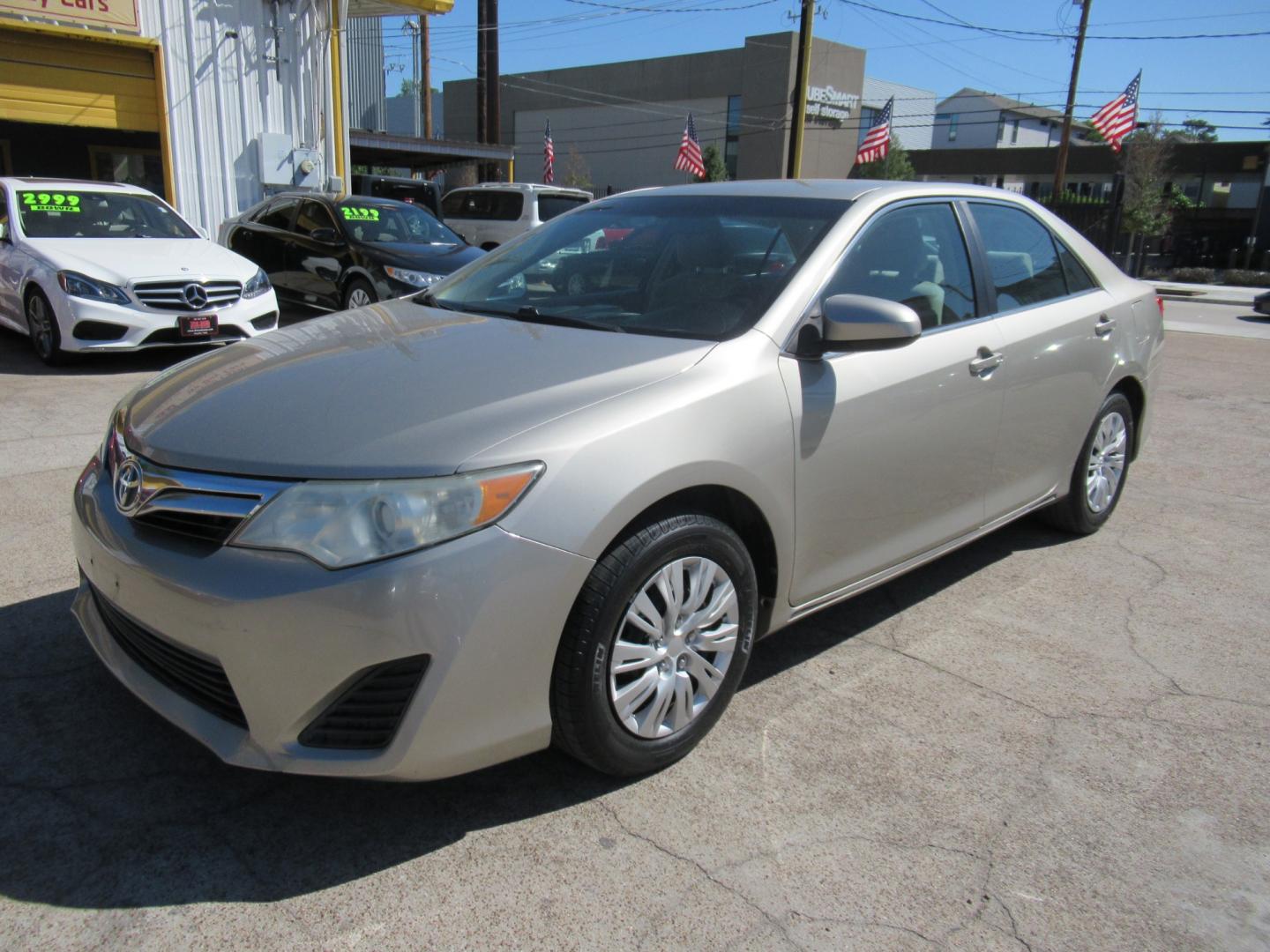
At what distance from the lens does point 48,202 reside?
346 inches

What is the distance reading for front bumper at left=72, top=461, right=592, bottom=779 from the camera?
2115mm

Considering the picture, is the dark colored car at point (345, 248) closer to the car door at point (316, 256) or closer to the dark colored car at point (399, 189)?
the car door at point (316, 256)

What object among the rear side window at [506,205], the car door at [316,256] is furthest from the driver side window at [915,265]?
the rear side window at [506,205]

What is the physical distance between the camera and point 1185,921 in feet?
7.40

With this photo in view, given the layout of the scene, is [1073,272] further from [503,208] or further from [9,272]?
[503,208]

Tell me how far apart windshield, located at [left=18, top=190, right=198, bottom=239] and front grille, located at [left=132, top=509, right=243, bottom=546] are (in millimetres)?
7538

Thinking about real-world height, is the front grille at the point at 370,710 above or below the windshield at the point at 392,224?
below

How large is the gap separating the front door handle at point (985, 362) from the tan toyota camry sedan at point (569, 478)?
0.05 feet

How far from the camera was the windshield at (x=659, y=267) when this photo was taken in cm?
311

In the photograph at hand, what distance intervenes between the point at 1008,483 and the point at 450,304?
2.31m

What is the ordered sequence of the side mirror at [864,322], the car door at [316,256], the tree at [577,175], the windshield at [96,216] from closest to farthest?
1. the side mirror at [864,322]
2. the windshield at [96,216]
3. the car door at [316,256]
4. the tree at [577,175]

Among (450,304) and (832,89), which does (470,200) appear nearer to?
(450,304)

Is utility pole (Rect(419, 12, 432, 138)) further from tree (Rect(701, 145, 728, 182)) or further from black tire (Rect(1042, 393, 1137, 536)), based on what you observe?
black tire (Rect(1042, 393, 1137, 536))

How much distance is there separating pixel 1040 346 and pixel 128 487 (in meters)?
3.31
